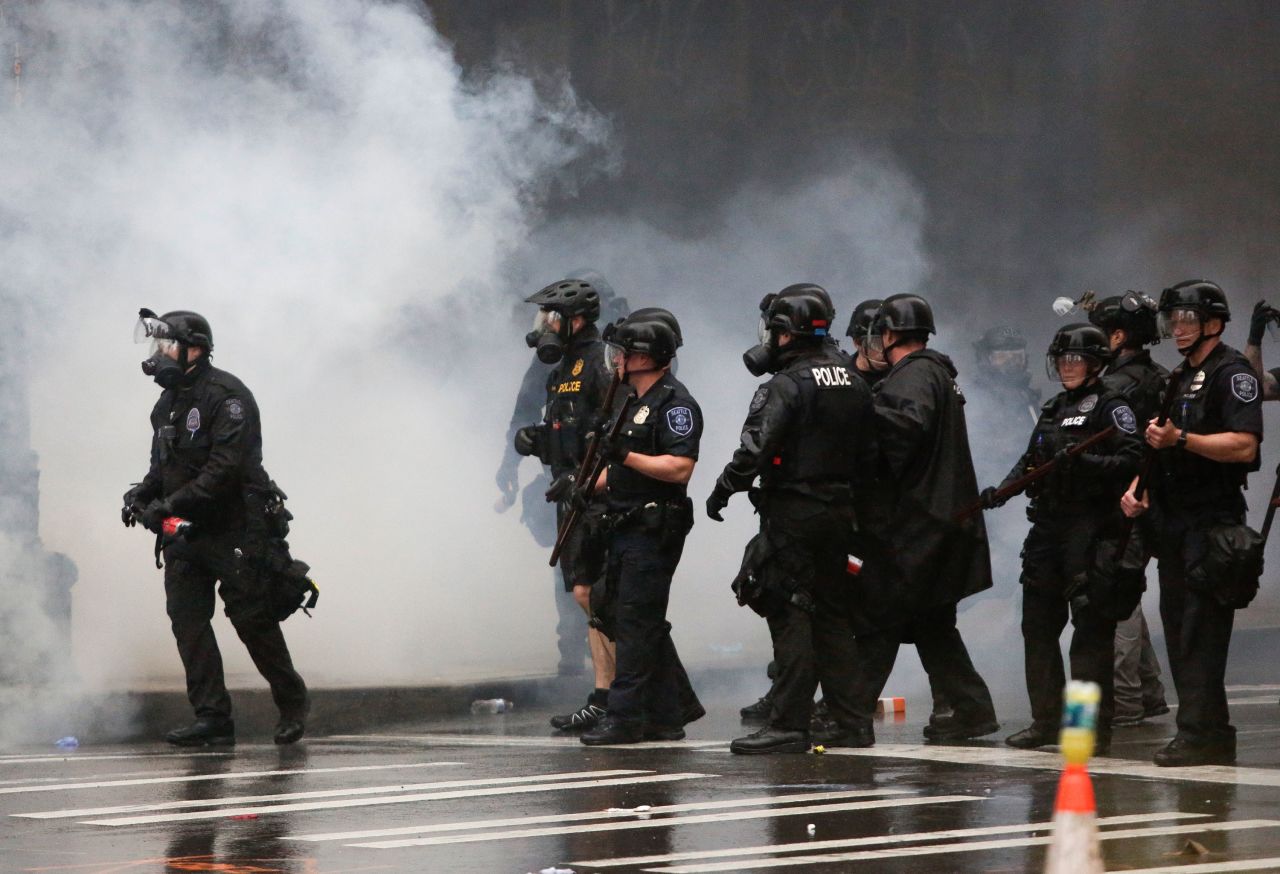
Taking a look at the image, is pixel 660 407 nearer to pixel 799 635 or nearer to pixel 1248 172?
pixel 799 635

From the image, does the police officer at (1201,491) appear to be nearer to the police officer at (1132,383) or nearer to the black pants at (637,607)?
the police officer at (1132,383)

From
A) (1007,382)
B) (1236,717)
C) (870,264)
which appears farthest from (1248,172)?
(1236,717)

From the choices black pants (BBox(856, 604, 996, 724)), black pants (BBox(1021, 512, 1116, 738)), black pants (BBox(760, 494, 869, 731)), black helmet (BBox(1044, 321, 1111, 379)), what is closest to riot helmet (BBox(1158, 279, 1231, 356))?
black helmet (BBox(1044, 321, 1111, 379))

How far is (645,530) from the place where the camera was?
862 centimetres

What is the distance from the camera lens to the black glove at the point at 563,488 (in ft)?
30.3

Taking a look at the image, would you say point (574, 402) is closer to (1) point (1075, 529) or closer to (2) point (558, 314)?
(2) point (558, 314)

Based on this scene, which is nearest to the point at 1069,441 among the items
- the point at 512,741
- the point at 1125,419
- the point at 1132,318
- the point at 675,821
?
the point at 1125,419

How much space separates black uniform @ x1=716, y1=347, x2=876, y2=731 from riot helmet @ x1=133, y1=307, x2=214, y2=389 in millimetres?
2691

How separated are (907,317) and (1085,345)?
73 cm

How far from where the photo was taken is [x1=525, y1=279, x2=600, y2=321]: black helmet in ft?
31.9

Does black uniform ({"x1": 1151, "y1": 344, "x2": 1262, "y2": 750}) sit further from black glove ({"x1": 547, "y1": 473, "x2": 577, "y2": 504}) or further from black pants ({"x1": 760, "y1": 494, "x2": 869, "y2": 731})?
black glove ({"x1": 547, "y1": 473, "x2": 577, "y2": 504})

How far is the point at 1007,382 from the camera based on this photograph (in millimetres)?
13820

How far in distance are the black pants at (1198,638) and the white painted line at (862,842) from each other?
1.32 meters

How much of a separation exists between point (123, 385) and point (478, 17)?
3.87 meters
